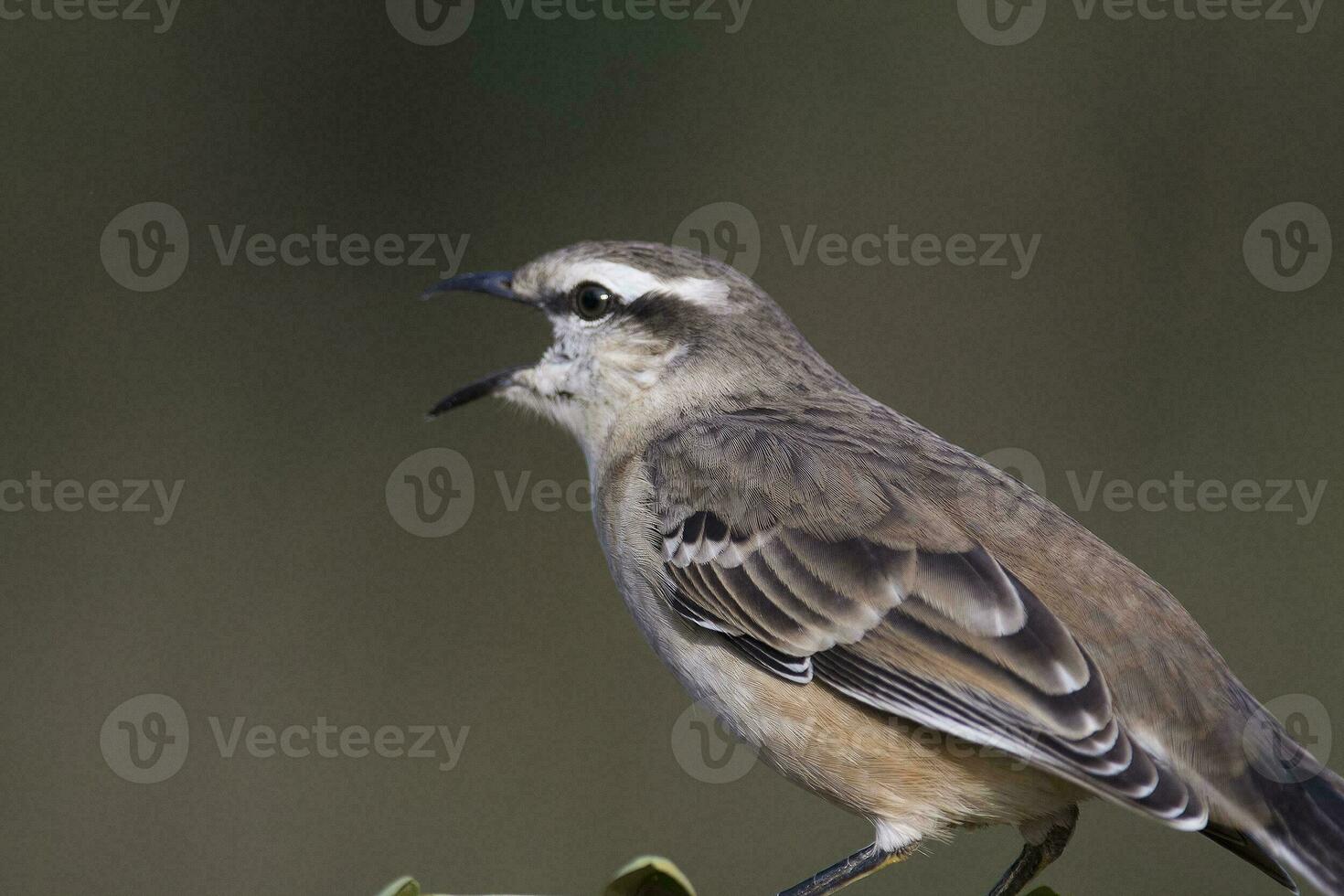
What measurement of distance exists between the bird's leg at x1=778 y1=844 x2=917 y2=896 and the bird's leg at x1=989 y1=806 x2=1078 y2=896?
1.47 feet

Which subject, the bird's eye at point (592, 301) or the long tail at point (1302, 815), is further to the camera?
the bird's eye at point (592, 301)

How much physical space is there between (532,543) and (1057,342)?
3.55 meters

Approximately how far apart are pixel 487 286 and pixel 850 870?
7.97 ft

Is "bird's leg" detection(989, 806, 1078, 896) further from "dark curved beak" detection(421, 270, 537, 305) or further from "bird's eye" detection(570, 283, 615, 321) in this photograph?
"dark curved beak" detection(421, 270, 537, 305)

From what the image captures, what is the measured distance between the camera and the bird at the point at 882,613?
3.90 meters

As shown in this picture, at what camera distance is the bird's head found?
514cm

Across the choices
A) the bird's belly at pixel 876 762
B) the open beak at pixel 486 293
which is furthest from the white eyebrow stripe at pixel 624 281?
the bird's belly at pixel 876 762

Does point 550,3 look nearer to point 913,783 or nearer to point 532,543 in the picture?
point 532,543

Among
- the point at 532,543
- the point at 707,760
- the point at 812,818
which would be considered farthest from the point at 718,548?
the point at 532,543

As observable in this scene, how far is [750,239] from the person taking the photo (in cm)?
923

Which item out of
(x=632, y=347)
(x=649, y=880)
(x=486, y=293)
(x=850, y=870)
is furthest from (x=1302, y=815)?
(x=486, y=293)

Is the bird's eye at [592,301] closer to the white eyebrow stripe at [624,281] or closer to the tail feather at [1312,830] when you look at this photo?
the white eyebrow stripe at [624,281]

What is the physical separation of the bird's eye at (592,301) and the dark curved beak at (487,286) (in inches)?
7.7

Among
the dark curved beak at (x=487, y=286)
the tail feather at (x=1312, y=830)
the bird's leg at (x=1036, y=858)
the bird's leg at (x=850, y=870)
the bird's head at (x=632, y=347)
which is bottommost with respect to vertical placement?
the bird's leg at (x=1036, y=858)
